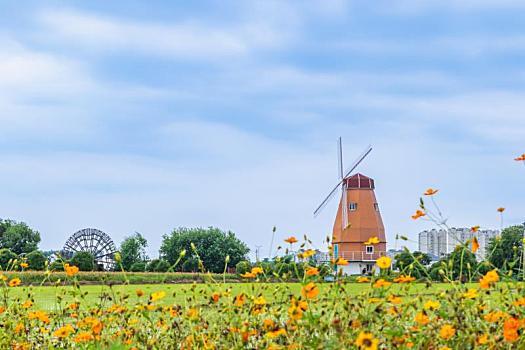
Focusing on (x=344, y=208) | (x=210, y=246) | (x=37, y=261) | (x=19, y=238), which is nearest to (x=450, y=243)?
(x=37, y=261)

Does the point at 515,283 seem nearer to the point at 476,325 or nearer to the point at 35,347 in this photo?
the point at 476,325

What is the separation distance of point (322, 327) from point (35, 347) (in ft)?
6.45

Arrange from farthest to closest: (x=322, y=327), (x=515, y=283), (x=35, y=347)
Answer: (x=35, y=347), (x=515, y=283), (x=322, y=327)

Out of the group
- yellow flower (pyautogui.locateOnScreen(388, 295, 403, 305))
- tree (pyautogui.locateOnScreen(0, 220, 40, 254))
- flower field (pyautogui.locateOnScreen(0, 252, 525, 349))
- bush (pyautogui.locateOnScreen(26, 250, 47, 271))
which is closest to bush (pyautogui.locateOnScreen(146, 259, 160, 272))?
bush (pyautogui.locateOnScreen(26, 250, 47, 271))

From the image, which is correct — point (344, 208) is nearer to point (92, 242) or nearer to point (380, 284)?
point (92, 242)

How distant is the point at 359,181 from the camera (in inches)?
1389

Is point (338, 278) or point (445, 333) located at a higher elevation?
point (338, 278)

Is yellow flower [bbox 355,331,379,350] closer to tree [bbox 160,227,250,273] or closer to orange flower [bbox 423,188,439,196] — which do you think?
orange flower [bbox 423,188,439,196]

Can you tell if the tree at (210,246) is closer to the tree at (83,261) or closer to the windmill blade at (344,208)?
the windmill blade at (344,208)

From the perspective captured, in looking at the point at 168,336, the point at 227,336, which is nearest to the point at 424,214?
the point at 227,336

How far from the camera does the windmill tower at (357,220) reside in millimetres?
34406

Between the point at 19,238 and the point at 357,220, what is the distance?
23.3m

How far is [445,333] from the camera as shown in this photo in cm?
245

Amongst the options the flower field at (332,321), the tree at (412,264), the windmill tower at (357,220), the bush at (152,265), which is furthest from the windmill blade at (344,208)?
the flower field at (332,321)
